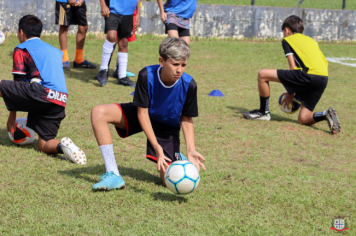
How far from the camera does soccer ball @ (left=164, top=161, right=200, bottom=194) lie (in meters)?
3.08

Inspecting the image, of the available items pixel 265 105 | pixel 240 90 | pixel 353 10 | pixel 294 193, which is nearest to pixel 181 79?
pixel 294 193

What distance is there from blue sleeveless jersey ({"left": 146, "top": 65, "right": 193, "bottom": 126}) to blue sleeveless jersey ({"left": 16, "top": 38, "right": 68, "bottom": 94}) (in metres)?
1.28

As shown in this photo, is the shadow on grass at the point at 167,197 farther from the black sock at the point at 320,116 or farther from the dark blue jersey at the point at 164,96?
the black sock at the point at 320,116

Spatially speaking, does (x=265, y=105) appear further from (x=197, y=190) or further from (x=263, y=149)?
(x=197, y=190)

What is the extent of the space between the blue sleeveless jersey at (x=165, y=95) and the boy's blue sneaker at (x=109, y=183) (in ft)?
2.03

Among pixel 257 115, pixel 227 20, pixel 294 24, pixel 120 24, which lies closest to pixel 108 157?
pixel 257 115

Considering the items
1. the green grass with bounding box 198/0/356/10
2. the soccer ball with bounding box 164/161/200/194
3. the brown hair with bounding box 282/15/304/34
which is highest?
the green grass with bounding box 198/0/356/10

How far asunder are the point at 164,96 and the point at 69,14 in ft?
17.1

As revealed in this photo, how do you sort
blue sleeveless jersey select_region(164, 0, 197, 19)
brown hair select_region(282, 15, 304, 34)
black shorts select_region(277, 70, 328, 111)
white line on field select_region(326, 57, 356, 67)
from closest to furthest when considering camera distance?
1. black shorts select_region(277, 70, 328, 111)
2. brown hair select_region(282, 15, 304, 34)
3. blue sleeveless jersey select_region(164, 0, 197, 19)
4. white line on field select_region(326, 57, 356, 67)

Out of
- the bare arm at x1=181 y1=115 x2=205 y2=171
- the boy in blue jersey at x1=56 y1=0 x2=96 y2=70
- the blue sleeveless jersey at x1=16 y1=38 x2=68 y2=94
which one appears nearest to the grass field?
the bare arm at x1=181 y1=115 x2=205 y2=171

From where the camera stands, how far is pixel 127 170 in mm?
3807

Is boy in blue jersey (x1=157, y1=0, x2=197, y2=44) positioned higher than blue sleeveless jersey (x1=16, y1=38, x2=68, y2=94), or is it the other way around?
boy in blue jersey (x1=157, y1=0, x2=197, y2=44)

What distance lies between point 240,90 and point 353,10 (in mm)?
7880

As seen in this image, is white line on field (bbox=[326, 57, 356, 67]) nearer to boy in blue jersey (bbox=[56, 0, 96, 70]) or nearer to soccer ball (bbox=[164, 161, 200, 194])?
boy in blue jersey (bbox=[56, 0, 96, 70])
